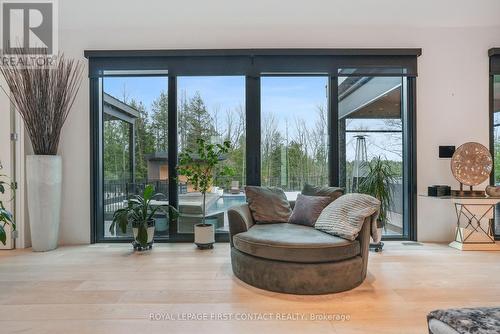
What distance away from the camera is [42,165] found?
3.40m

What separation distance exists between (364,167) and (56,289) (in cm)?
385

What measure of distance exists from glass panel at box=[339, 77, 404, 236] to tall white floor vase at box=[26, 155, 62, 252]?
3.86 m

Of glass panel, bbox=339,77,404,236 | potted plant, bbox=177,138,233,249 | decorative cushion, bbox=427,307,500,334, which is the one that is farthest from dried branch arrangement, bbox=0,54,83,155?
decorative cushion, bbox=427,307,500,334

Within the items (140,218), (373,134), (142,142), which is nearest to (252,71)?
(142,142)

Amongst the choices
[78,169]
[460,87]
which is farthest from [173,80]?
[460,87]

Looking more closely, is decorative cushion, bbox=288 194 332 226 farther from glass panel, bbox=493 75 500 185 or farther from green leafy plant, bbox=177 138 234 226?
glass panel, bbox=493 75 500 185

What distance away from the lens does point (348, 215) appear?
2.52 meters

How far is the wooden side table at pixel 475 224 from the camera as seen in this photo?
3.46 meters

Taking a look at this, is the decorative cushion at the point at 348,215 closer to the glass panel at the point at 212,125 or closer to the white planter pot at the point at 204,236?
the white planter pot at the point at 204,236

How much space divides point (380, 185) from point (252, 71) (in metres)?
2.30

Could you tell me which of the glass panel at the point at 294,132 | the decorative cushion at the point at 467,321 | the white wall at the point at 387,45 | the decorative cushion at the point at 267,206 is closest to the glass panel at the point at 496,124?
the white wall at the point at 387,45

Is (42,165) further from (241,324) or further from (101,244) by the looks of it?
(241,324)

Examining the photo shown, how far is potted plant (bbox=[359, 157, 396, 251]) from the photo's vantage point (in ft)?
11.5

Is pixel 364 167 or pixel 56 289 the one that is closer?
pixel 56 289
